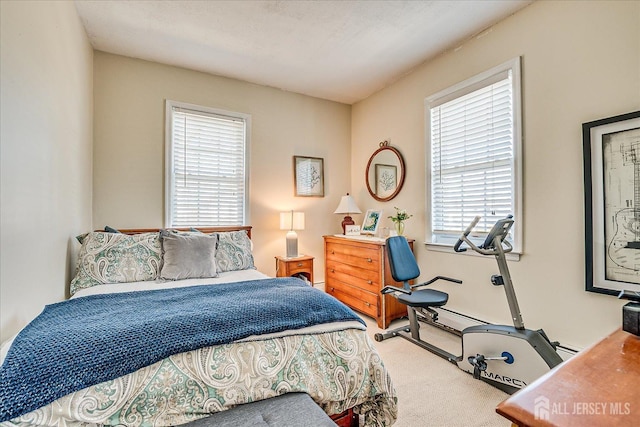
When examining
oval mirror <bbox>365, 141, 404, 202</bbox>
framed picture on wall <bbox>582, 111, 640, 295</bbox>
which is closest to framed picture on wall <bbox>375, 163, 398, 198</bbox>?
oval mirror <bbox>365, 141, 404, 202</bbox>

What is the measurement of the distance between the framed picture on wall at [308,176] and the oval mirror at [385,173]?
0.68 m

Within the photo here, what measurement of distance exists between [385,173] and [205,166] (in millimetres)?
2263

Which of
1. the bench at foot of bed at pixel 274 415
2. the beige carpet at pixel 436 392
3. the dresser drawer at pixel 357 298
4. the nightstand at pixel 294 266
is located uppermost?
the nightstand at pixel 294 266

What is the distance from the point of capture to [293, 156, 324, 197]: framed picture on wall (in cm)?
413

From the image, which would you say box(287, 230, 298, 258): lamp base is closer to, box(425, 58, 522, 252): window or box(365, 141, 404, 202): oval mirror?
box(365, 141, 404, 202): oval mirror

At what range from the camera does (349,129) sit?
4.58 metres

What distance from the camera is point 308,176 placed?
4.23 m

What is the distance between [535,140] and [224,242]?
2846 millimetres

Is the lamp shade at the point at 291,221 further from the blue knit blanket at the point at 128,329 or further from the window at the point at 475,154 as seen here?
the blue knit blanket at the point at 128,329

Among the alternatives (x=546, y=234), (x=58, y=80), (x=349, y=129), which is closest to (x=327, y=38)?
(x=349, y=129)

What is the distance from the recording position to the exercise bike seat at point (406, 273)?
2.49 meters

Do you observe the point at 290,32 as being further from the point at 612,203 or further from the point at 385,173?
the point at 612,203

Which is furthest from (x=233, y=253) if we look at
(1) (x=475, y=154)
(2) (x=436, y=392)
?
(1) (x=475, y=154)

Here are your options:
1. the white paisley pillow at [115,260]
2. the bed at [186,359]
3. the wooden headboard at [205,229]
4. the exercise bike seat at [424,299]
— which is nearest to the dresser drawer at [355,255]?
the exercise bike seat at [424,299]
